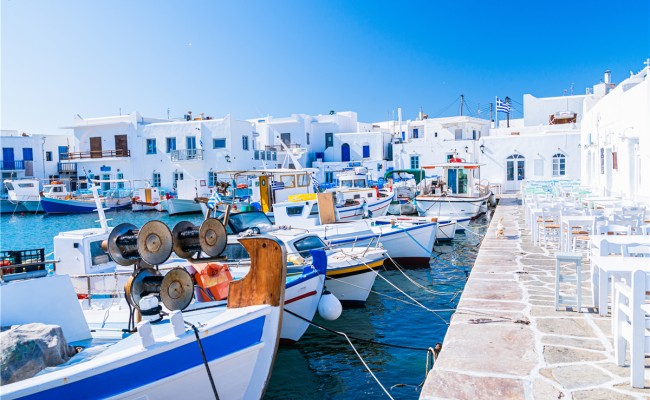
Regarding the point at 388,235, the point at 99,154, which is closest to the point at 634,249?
the point at 388,235

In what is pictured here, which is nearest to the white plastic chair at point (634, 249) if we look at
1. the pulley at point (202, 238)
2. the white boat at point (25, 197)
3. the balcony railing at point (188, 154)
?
the pulley at point (202, 238)

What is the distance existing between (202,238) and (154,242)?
0.63 metres

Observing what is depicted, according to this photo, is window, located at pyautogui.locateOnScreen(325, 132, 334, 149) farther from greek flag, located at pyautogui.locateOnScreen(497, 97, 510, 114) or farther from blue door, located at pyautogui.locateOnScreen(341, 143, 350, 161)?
greek flag, located at pyautogui.locateOnScreen(497, 97, 510, 114)

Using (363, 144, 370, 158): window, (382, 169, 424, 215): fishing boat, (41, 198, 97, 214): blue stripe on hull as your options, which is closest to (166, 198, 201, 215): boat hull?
(41, 198, 97, 214): blue stripe on hull

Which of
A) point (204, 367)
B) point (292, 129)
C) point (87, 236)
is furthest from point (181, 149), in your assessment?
point (204, 367)

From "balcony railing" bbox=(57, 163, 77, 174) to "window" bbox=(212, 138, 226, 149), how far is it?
64.5ft

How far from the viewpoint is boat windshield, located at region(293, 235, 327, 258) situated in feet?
40.2

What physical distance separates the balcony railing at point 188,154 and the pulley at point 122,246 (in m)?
37.4

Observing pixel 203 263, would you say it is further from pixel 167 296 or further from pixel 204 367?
pixel 204 367

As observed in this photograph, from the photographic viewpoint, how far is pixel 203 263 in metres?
8.15

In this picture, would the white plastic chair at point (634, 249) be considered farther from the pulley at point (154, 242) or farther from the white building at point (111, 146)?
the white building at point (111, 146)

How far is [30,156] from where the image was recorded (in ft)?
175

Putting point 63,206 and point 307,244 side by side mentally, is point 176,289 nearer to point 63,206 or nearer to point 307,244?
point 307,244

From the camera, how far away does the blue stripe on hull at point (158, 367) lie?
486 centimetres
